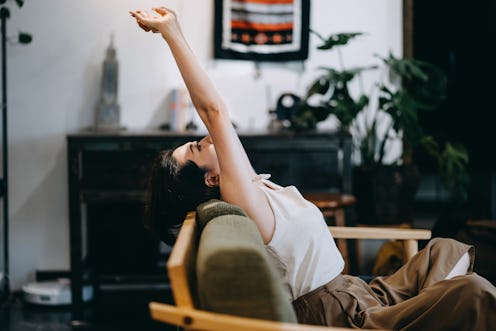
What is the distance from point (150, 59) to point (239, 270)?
307 cm

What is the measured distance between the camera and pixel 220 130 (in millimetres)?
1968

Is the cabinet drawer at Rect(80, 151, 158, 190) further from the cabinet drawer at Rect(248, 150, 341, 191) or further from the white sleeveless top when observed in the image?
the white sleeveless top

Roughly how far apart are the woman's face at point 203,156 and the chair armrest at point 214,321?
773 millimetres

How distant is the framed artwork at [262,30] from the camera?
4234 millimetres

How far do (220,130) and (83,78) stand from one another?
2.44 metres

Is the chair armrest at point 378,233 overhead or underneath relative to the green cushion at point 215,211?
underneath

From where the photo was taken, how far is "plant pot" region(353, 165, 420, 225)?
4.05m

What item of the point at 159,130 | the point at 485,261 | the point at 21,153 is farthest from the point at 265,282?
the point at 21,153

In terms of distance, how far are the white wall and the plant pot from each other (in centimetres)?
69

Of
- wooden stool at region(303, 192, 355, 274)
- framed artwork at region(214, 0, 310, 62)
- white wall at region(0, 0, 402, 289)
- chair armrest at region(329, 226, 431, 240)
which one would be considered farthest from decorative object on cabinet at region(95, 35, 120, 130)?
chair armrest at region(329, 226, 431, 240)

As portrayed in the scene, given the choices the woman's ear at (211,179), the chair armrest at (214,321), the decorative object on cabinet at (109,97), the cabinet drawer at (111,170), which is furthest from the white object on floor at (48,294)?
the chair armrest at (214,321)

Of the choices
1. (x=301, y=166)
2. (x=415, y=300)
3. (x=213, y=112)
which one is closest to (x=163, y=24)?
(x=213, y=112)

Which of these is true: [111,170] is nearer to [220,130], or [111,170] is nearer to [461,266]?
[220,130]

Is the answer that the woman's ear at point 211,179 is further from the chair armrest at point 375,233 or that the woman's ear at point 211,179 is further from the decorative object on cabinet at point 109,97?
the decorative object on cabinet at point 109,97
